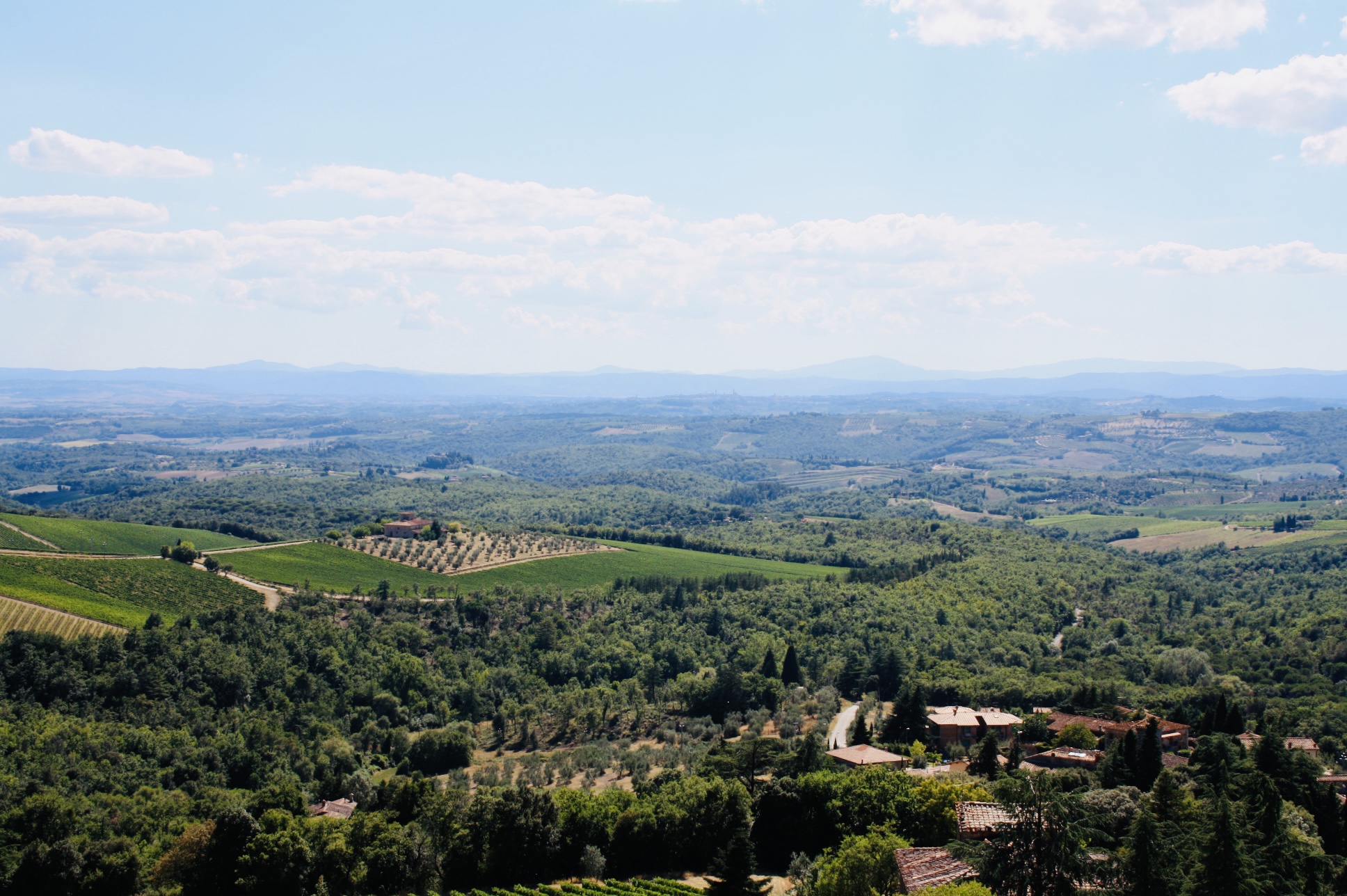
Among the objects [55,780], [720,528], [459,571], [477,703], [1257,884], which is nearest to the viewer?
[1257,884]

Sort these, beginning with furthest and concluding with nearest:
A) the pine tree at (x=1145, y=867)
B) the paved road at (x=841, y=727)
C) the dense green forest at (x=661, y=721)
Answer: the paved road at (x=841, y=727) < the dense green forest at (x=661, y=721) < the pine tree at (x=1145, y=867)

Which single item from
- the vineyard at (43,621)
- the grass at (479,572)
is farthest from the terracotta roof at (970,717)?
the vineyard at (43,621)

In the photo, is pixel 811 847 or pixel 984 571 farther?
pixel 984 571

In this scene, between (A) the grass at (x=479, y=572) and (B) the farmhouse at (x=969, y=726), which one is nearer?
(B) the farmhouse at (x=969, y=726)

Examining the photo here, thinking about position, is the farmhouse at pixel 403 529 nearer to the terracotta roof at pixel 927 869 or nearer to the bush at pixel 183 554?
the bush at pixel 183 554

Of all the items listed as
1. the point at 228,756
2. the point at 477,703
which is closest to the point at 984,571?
the point at 477,703

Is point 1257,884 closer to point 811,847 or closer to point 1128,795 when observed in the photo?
point 1128,795
